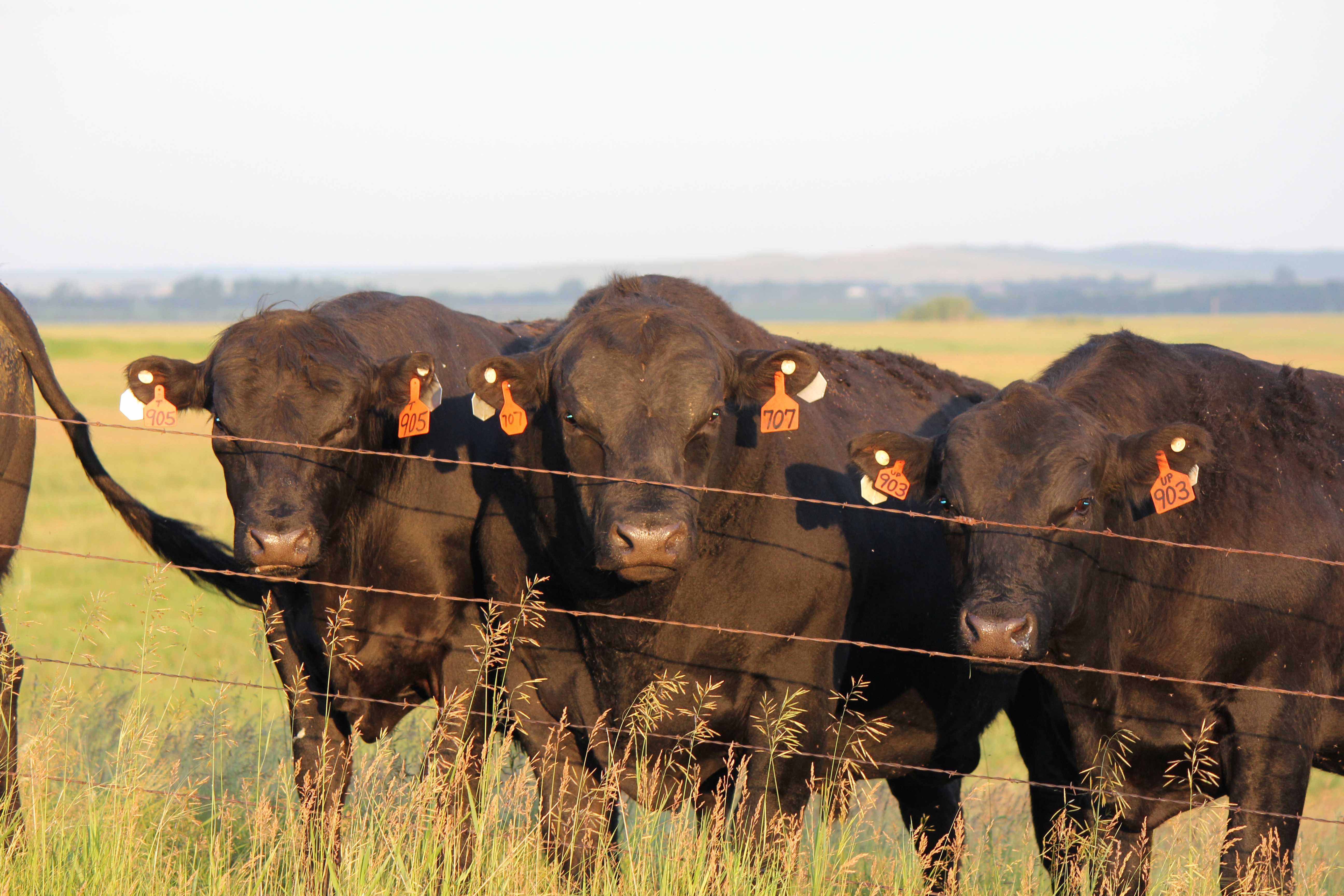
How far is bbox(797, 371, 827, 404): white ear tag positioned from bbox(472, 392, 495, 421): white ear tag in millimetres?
1242

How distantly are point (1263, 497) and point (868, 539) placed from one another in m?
1.54

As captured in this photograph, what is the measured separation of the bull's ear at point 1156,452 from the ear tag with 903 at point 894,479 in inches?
29.1

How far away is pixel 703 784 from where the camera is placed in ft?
18.3

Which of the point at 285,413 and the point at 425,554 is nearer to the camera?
the point at 285,413

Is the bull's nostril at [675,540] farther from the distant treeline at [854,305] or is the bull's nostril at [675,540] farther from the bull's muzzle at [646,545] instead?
the distant treeline at [854,305]

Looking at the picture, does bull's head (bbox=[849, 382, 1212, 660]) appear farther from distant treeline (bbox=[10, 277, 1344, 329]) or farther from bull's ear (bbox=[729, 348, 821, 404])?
distant treeline (bbox=[10, 277, 1344, 329])

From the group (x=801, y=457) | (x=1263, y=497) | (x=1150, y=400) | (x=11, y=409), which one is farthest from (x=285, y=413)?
(x=1263, y=497)

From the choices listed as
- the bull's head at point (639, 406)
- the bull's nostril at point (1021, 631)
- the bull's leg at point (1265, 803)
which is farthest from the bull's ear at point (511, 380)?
the bull's leg at point (1265, 803)

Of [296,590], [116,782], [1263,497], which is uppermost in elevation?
[1263,497]

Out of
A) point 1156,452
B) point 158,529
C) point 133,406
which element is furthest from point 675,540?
point 158,529

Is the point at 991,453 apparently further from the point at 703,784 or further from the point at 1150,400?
the point at 703,784

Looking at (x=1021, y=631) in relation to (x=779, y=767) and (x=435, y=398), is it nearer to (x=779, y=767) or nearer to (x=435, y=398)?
(x=779, y=767)

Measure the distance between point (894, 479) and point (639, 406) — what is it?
1001 millimetres

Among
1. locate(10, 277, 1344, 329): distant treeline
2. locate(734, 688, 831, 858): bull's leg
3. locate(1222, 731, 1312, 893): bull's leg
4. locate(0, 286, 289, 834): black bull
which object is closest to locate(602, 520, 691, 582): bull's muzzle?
locate(734, 688, 831, 858): bull's leg
